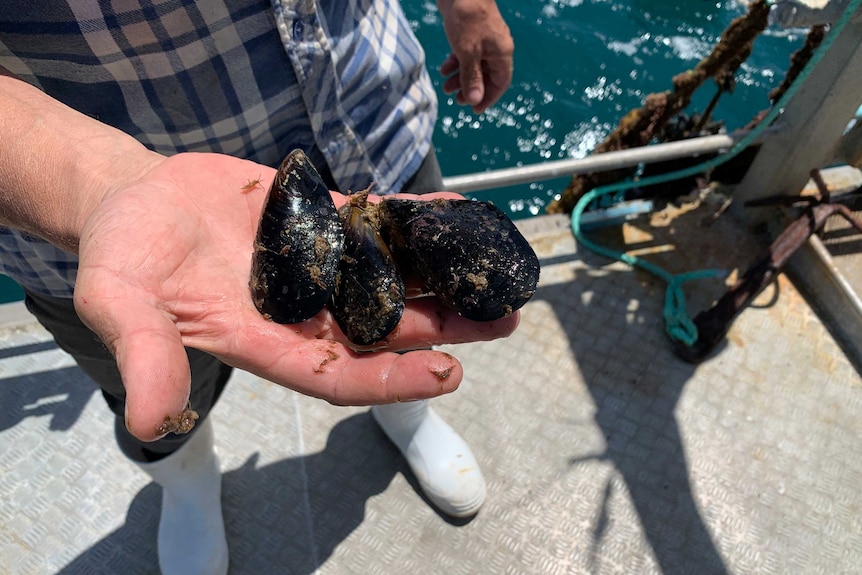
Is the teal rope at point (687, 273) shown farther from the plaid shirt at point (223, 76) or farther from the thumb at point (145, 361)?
the thumb at point (145, 361)

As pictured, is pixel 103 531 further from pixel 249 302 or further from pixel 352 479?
pixel 249 302

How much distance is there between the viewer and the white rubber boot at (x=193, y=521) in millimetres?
2215

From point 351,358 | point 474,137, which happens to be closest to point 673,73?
point 474,137

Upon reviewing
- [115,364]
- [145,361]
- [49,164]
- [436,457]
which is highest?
[49,164]

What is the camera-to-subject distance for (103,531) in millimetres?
2412

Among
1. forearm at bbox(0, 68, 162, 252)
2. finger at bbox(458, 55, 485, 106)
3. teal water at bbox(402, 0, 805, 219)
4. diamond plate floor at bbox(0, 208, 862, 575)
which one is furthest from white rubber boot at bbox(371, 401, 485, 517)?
teal water at bbox(402, 0, 805, 219)

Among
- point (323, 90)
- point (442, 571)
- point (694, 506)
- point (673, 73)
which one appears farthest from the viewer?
point (673, 73)

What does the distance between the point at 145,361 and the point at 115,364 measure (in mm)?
820

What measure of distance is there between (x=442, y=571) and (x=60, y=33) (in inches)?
88.9

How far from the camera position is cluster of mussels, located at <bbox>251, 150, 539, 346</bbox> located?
63.4 inches

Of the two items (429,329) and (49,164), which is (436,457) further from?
(49,164)

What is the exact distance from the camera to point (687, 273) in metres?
3.23

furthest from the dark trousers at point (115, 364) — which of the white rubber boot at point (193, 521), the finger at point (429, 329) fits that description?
the finger at point (429, 329)

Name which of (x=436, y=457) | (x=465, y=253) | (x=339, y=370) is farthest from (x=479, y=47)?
(x=436, y=457)
